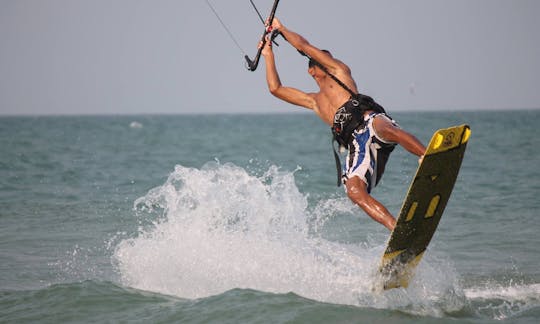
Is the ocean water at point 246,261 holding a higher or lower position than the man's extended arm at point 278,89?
lower

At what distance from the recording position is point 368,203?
262 inches

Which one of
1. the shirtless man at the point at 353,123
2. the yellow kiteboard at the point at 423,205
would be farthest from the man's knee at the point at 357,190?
the yellow kiteboard at the point at 423,205

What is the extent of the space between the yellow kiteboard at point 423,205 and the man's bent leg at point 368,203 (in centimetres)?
15

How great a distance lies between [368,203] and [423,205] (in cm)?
48

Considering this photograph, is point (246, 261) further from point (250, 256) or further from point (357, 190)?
point (357, 190)

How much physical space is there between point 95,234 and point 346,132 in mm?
4834

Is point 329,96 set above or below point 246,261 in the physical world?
above

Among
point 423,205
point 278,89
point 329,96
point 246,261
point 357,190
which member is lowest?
point 246,261

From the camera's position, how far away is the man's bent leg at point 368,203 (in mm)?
6520

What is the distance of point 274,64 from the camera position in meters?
7.76

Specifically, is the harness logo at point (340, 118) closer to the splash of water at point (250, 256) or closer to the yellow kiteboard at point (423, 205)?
the yellow kiteboard at point (423, 205)

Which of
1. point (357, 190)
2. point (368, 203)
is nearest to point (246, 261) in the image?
point (357, 190)

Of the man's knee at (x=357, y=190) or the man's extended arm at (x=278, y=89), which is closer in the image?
the man's knee at (x=357, y=190)

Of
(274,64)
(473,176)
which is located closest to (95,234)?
A: (274,64)
